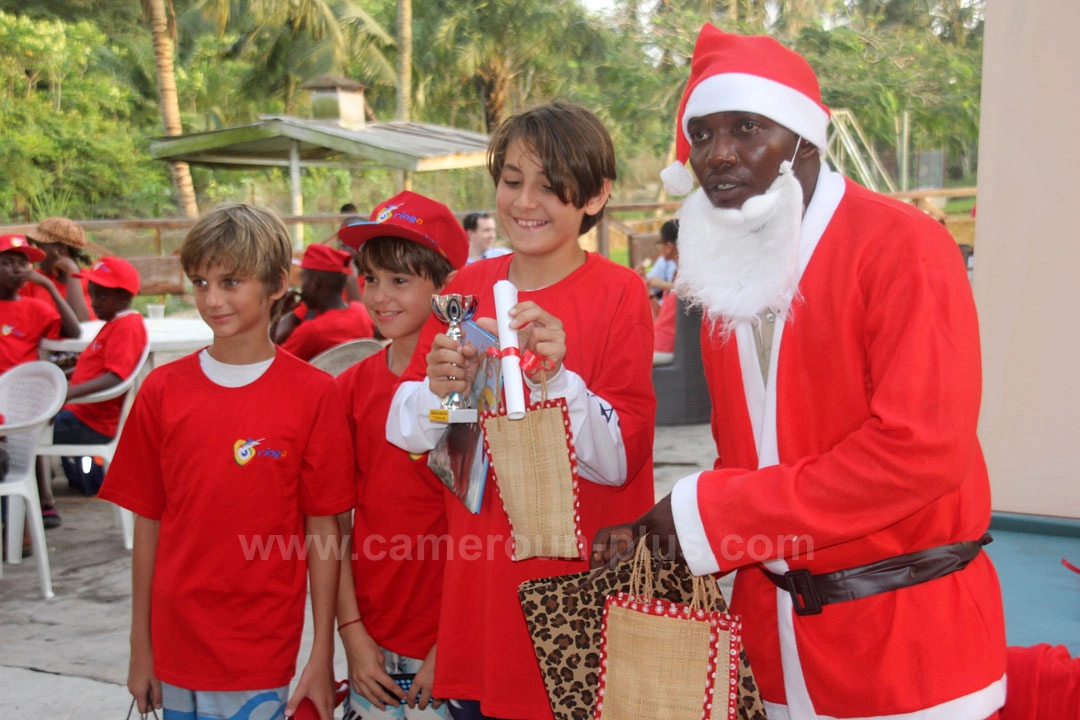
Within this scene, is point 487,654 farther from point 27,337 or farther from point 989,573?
point 27,337

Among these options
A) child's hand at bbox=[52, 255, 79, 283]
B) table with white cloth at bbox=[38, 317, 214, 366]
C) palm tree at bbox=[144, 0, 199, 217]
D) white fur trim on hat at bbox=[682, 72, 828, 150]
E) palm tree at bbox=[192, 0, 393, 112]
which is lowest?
table with white cloth at bbox=[38, 317, 214, 366]

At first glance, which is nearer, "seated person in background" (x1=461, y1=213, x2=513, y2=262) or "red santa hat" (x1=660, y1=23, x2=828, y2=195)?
"red santa hat" (x1=660, y1=23, x2=828, y2=195)

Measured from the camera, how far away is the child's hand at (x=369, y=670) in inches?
102

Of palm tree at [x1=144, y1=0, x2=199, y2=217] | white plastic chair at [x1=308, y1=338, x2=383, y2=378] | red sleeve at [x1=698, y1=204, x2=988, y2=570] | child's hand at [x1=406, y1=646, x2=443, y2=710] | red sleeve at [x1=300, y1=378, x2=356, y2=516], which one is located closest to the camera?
red sleeve at [x1=698, y1=204, x2=988, y2=570]

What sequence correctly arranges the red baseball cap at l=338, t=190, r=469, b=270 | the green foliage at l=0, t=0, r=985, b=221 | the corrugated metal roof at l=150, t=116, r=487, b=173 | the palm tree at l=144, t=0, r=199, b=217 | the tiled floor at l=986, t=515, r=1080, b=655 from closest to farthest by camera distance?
the red baseball cap at l=338, t=190, r=469, b=270 < the tiled floor at l=986, t=515, r=1080, b=655 < the corrugated metal roof at l=150, t=116, r=487, b=173 < the palm tree at l=144, t=0, r=199, b=217 < the green foliage at l=0, t=0, r=985, b=221

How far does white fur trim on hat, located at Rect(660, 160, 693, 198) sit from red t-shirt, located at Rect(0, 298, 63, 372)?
18.4 ft

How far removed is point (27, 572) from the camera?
5402 millimetres

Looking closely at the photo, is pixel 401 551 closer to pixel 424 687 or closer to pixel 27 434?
pixel 424 687

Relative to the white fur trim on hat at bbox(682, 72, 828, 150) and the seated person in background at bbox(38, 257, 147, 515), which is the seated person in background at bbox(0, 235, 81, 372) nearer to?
the seated person in background at bbox(38, 257, 147, 515)

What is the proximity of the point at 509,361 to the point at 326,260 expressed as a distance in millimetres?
4176

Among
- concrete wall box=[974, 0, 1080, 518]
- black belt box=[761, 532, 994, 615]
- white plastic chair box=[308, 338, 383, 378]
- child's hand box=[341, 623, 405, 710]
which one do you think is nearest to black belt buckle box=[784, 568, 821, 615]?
black belt box=[761, 532, 994, 615]

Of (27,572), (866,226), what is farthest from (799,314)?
(27,572)

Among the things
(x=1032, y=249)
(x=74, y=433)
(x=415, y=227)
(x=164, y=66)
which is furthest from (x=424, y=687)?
(x=164, y=66)

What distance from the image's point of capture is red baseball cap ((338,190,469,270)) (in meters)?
2.74
